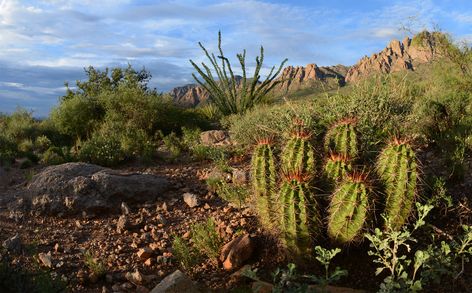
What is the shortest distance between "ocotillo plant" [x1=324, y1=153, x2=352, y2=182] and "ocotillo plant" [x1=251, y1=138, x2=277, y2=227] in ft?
1.69

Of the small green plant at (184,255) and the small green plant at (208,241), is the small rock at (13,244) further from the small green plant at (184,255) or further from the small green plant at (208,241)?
the small green plant at (208,241)

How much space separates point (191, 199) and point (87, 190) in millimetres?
1428

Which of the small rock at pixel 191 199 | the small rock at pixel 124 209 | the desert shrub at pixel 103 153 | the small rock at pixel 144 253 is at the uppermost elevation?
the desert shrub at pixel 103 153

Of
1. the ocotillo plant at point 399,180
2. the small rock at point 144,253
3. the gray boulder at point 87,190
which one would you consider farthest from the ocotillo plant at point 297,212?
the gray boulder at point 87,190

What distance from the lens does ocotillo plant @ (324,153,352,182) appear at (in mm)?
4352

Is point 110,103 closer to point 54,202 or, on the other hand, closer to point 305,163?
point 54,202

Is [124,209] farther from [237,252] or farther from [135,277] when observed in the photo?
[237,252]

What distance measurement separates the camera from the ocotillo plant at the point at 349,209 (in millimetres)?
4035

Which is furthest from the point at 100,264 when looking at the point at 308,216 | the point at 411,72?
the point at 411,72

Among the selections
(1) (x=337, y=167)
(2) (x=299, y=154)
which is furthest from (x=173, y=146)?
(1) (x=337, y=167)

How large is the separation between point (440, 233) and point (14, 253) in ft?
13.3

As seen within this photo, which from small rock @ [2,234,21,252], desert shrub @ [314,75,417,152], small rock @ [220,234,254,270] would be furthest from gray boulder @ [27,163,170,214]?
desert shrub @ [314,75,417,152]

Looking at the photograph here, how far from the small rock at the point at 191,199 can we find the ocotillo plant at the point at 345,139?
220 centimetres

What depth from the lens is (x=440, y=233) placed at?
14.8 feet
